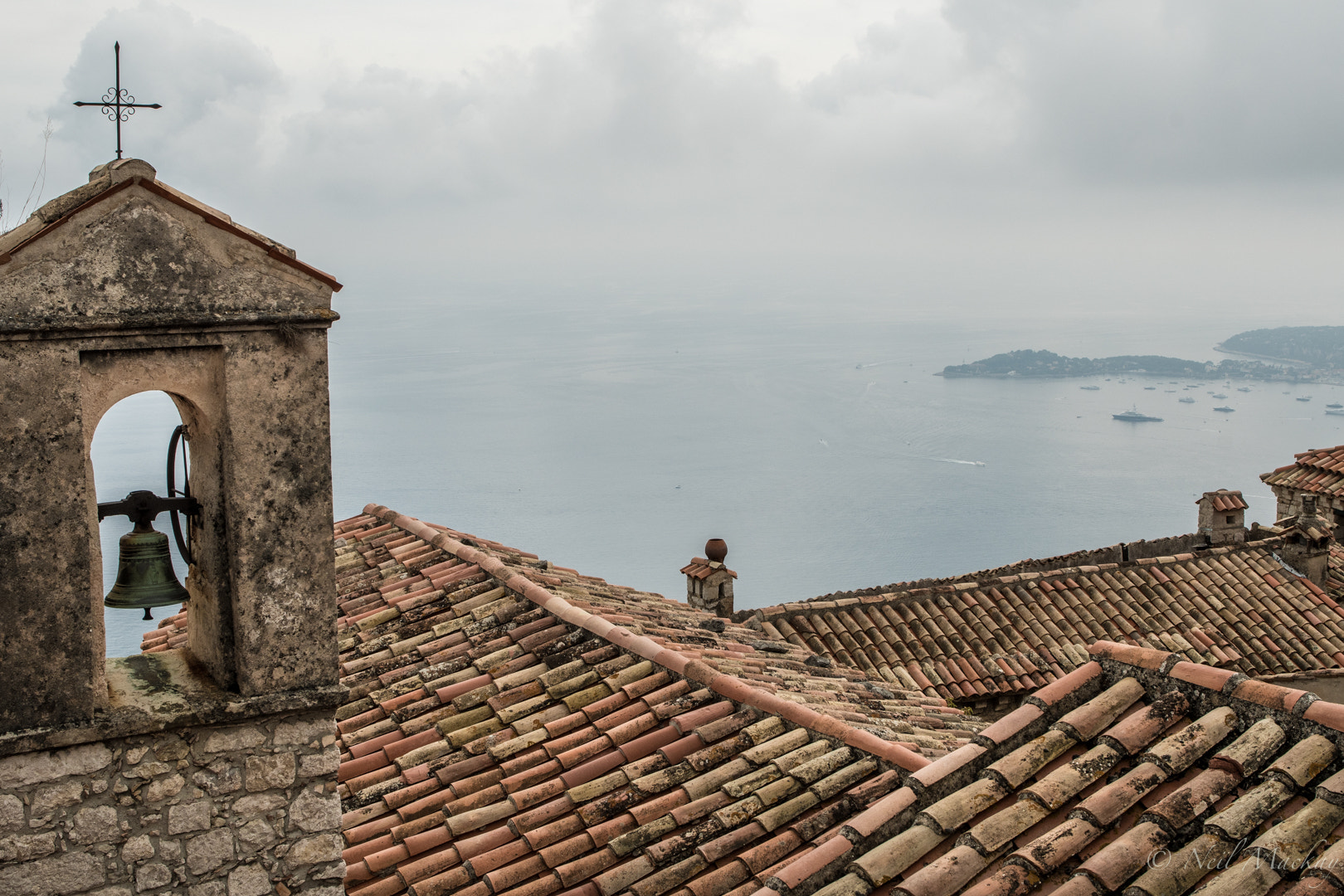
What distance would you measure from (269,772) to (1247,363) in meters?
150

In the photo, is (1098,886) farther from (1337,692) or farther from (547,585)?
(1337,692)

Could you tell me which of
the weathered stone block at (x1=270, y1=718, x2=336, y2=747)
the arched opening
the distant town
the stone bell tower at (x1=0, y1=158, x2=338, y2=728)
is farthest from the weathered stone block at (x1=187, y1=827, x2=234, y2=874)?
the distant town

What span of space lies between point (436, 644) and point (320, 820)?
2.92 meters

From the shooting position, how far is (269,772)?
3.84m

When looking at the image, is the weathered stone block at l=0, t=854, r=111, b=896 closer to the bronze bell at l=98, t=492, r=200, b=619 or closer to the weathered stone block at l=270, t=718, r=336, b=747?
the weathered stone block at l=270, t=718, r=336, b=747

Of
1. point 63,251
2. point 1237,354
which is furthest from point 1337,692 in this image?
point 1237,354

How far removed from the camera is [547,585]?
784 centimetres

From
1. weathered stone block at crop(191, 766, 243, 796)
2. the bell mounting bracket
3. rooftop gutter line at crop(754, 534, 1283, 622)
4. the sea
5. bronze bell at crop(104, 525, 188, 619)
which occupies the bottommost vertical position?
the sea

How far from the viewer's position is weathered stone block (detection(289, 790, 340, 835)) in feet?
12.7

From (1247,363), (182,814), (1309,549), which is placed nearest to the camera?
(182,814)

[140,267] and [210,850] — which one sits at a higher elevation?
[140,267]

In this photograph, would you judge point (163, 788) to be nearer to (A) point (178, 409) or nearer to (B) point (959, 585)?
(A) point (178, 409)

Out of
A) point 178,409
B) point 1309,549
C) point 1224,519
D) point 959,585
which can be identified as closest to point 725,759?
point 178,409

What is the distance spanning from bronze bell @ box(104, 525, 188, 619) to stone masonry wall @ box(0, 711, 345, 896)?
0.54m
